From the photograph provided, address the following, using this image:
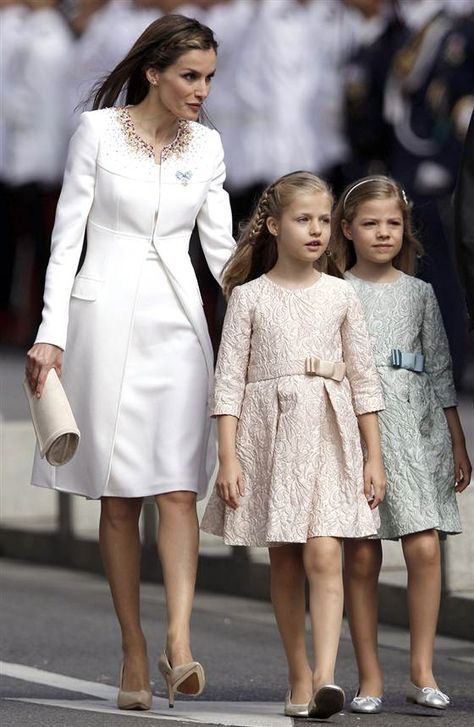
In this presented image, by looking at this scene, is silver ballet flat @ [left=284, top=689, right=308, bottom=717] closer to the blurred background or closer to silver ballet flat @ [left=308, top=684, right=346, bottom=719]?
silver ballet flat @ [left=308, top=684, right=346, bottom=719]

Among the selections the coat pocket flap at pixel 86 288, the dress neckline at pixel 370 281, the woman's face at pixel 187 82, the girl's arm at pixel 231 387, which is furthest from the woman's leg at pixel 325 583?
the woman's face at pixel 187 82

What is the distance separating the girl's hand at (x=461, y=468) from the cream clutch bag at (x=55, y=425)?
1067 millimetres

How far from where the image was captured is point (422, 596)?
6.46 m

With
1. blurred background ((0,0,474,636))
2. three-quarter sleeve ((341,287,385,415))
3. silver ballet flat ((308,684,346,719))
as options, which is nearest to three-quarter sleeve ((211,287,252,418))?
three-quarter sleeve ((341,287,385,415))

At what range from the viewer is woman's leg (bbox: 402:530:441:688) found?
643cm

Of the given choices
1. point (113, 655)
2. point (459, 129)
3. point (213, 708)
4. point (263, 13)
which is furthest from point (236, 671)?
point (263, 13)

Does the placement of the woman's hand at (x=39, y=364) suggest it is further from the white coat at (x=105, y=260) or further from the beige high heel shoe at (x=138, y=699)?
the beige high heel shoe at (x=138, y=699)

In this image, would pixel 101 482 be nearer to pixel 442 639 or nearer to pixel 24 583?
pixel 442 639

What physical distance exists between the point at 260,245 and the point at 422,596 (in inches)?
41.4

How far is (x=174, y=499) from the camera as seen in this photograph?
636 cm

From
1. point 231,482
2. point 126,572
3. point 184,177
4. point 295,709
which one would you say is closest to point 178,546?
point 126,572

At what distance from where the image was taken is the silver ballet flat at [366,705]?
6359 millimetres

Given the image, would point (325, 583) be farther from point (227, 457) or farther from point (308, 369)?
point (308, 369)

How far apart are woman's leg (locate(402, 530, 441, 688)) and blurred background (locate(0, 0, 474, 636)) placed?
1.80 m
